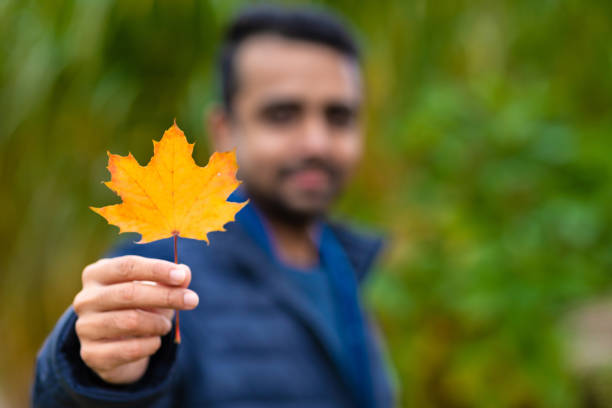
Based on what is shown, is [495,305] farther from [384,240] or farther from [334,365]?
[334,365]

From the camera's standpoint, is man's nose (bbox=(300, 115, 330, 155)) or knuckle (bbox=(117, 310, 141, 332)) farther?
man's nose (bbox=(300, 115, 330, 155))

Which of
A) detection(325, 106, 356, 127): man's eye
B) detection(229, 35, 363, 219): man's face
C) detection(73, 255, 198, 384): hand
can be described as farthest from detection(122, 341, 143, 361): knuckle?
detection(325, 106, 356, 127): man's eye

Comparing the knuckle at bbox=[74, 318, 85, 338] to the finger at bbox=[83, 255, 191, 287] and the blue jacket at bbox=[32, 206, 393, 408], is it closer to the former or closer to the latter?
the finger at bbox=[83, 255, 191, 287]

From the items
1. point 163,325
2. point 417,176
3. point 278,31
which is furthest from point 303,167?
point 417,176

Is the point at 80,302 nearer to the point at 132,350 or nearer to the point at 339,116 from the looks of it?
the point at 132,350

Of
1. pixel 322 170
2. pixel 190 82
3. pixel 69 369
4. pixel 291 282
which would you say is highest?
pixel 190 82

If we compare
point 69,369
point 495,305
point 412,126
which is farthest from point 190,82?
point 69,369

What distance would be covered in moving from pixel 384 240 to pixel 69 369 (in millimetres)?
988

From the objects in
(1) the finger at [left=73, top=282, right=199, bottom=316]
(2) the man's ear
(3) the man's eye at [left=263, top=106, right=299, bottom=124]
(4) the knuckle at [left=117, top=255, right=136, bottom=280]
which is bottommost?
(1) the finger at [left=73, top=282, right=199, bottom=316]

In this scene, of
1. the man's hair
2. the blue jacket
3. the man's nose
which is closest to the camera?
the blue jacket

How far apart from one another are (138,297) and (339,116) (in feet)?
2.73

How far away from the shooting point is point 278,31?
1.22 meters

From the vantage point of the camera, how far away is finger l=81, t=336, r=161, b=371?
50cm

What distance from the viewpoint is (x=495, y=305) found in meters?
1.63
